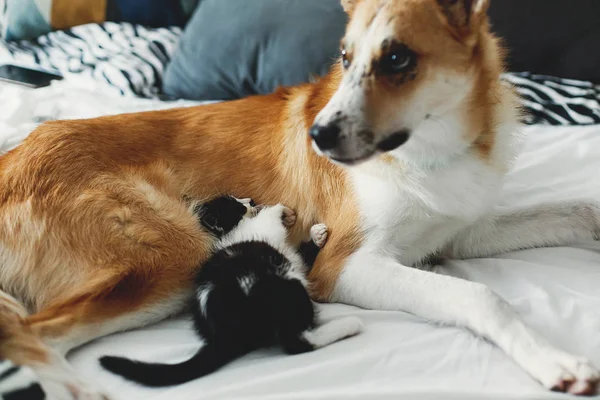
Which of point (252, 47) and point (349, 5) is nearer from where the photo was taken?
point (349, 5)

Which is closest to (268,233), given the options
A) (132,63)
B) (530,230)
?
(530,230)

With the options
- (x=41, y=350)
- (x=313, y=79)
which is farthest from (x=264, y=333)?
(x=313, y=79)

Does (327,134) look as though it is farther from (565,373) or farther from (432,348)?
(565,373)

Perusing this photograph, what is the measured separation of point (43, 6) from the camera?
2826 millimetres

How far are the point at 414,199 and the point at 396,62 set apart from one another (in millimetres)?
340

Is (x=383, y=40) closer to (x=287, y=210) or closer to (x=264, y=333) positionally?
(x=287, y=210)

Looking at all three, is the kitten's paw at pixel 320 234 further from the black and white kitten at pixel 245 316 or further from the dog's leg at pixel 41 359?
the dog's leg at pixel 41 359

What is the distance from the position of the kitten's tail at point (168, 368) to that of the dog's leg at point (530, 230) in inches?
29.5

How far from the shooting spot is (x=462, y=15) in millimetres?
1293

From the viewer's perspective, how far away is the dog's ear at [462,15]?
4.21 feet

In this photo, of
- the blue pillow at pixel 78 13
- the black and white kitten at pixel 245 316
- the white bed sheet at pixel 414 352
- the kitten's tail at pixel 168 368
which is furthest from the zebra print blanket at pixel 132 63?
the kitten's tail at pixel 168 368

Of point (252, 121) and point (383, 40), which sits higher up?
point (383, 40)

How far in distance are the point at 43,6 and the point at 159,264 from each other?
2.11m

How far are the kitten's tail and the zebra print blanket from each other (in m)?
1.49
